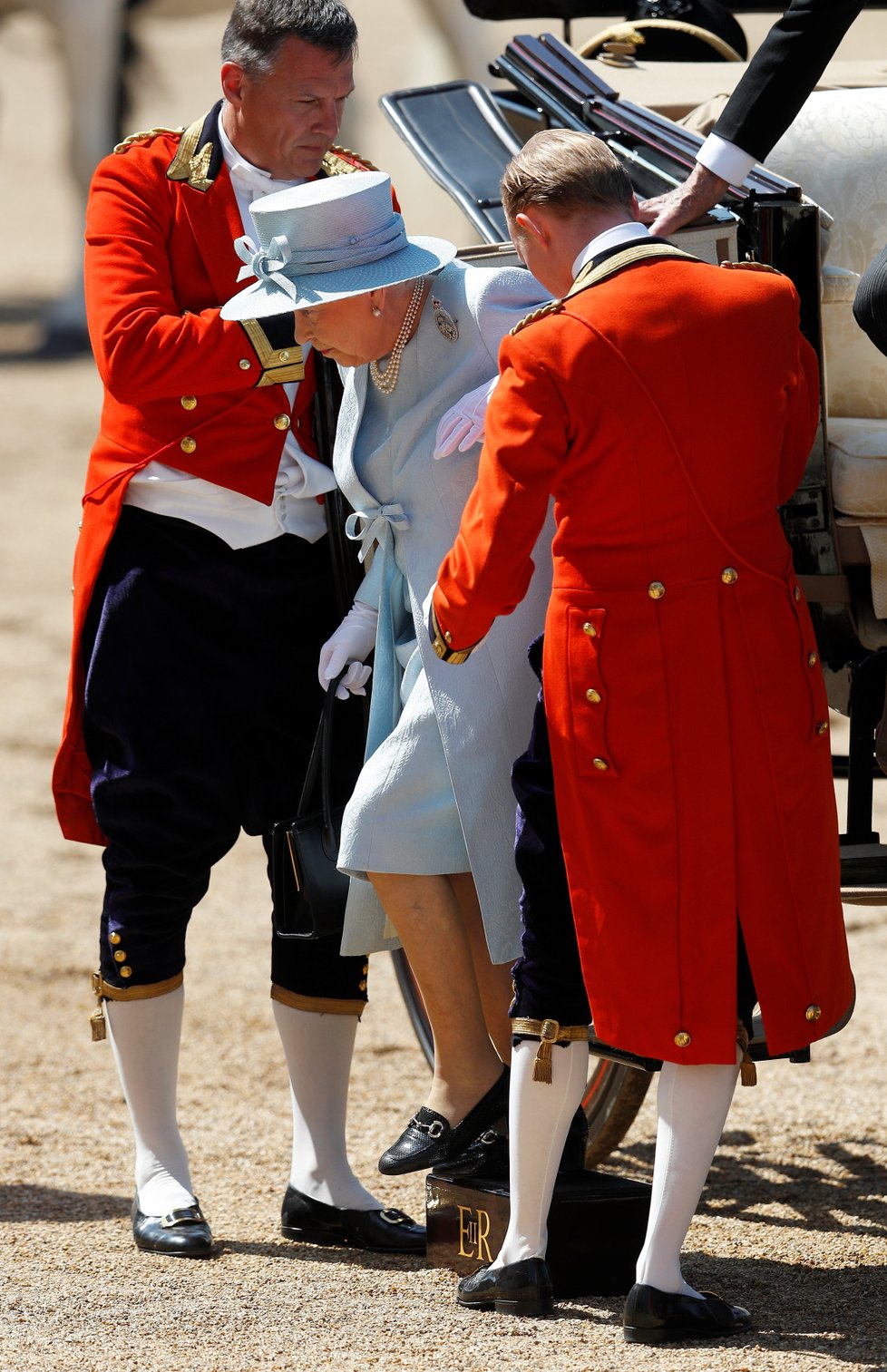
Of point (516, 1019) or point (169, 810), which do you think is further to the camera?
point (169, 810)

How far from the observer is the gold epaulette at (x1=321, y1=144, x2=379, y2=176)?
3.14 metres

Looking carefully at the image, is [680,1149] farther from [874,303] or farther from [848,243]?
[848,243]

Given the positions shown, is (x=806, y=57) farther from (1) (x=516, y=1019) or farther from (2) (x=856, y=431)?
(1) (x=516, y=1019)

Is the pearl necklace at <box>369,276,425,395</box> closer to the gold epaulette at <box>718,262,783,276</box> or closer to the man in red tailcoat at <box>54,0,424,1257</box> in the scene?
the man in red tailcoat at <box>54,0,424,1257</box>

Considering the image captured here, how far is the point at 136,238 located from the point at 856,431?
1.15m

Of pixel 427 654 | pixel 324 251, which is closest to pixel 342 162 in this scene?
pixel 324 251

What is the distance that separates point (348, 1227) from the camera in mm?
3270

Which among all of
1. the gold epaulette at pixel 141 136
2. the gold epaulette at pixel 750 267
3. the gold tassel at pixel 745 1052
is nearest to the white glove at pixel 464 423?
the gold epaulette at pixel 750 267

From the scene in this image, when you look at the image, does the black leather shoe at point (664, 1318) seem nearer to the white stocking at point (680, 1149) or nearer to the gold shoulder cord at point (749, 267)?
the white stocking at point (680, 1149)

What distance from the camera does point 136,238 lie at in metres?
3.01

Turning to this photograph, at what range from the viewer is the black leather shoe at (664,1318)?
2562 millimetres

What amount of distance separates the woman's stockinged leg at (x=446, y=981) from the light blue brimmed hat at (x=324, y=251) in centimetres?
84

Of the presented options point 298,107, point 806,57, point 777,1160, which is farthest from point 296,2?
point 777,1160

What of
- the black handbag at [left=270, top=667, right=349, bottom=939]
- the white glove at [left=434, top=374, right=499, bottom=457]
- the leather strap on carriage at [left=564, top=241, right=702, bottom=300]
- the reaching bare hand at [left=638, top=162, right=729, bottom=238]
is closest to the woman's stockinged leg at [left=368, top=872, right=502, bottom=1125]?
the black handbag at [left=270, top=667, right=349, bottom=939]
